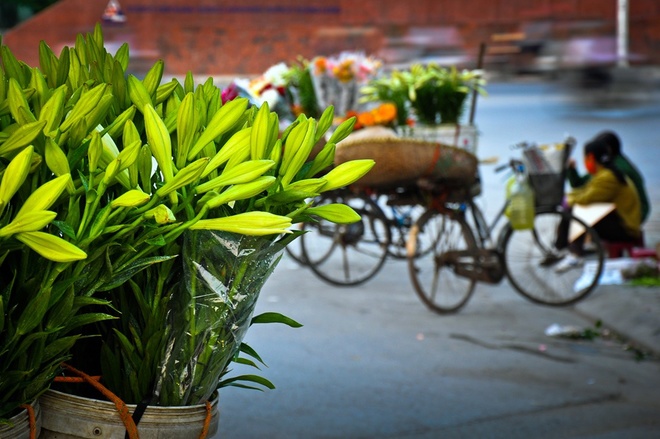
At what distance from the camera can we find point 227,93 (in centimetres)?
339

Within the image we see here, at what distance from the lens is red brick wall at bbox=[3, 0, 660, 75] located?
1395 centimetres

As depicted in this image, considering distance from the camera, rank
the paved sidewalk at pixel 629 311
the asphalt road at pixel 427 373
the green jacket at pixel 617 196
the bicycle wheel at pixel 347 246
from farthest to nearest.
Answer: the green jacket at pixel 617 196
the bicycle wheel at pixel 347 246
the paved sidewalk at pixel 629 311
the asphalt road at pixel 427 373

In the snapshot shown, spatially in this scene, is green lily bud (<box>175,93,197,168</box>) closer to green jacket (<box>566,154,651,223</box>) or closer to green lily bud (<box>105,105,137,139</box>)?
green lily bud (<box>105,105,137,139</box>)

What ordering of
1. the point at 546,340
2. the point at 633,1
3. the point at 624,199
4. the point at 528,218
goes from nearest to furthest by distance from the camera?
the point at 546,340 < the point at 528,218 < the point at 624,199 < the point at 633,1

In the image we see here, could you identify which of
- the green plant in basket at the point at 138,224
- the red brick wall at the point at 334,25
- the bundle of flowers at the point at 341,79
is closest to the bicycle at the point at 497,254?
the bundle of flowers at the point at 341,79

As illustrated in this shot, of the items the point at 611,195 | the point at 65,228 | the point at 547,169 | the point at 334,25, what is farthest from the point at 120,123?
the point at 334,25

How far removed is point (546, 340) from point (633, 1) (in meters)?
9.89

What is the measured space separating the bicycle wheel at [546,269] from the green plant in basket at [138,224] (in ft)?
16.7

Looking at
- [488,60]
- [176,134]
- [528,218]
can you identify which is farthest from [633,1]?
[176,134]

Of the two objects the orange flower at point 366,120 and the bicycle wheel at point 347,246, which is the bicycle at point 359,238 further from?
the orange flower at point 366,120

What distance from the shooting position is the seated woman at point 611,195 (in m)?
6.97

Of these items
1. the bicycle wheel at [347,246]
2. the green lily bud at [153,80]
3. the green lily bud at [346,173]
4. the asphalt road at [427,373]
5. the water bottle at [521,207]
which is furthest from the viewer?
the bicycle wheel at [347,246]

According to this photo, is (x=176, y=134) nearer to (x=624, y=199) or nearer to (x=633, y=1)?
(x=624, y=199)

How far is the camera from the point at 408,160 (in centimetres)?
575
